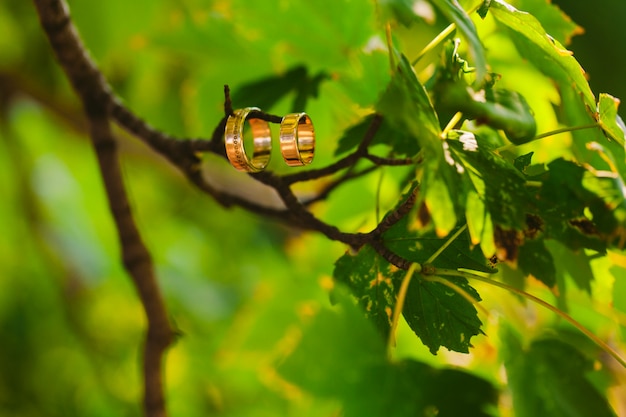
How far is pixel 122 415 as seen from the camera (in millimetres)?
1125

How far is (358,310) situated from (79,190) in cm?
125

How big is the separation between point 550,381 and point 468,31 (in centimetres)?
20

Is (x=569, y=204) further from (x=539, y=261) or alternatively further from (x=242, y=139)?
(x=242, y=139)

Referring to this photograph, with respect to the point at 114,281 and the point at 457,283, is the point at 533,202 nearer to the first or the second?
the point at 457,283

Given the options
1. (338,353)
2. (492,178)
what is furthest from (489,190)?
(338,353)

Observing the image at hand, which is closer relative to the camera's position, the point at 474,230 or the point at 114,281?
the point at 474,230

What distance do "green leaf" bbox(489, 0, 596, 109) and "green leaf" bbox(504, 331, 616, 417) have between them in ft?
0.46

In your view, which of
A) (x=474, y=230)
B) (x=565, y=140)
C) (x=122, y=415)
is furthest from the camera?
(x=122, y=415)

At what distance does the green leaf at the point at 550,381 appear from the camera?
330 mm

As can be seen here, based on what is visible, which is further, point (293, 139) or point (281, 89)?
point (281, 89)

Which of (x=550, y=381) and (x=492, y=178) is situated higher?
(x=492, y=178)

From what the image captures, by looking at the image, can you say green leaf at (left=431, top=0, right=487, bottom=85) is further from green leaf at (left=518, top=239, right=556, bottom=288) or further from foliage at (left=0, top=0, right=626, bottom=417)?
green leaf at (left=518, top=239, right=556, bottom=288)

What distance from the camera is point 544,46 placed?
0.99 feet

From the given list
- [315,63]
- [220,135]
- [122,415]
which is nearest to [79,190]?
[122,415]
